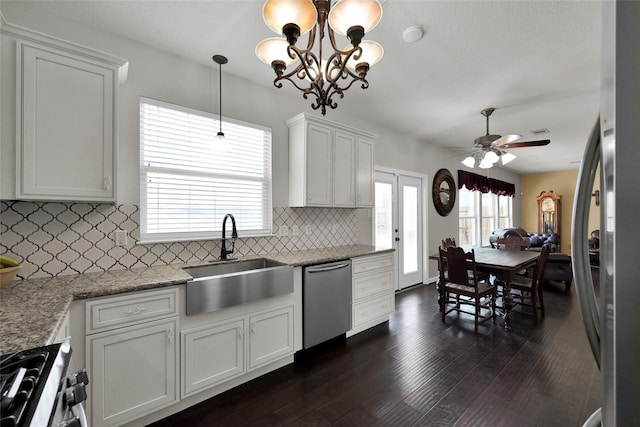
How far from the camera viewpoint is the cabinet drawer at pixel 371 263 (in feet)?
9.60

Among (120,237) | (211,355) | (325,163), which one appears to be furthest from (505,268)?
(120,237)

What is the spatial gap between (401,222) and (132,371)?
4053 millimetres

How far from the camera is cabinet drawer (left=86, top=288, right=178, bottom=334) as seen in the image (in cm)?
156

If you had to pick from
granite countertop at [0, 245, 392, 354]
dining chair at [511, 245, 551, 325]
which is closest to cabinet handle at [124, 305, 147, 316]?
granite countertop at [0, 245, 392, 354]

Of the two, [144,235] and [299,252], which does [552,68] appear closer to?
[299,252]

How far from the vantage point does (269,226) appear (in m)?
3.03

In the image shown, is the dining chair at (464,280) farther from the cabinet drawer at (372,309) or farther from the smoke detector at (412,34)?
the smoke detector at (412,34)

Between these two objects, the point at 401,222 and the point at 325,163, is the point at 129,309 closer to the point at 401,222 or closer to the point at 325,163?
the point at 325,163

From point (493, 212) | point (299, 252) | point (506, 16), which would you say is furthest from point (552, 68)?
point (493, 212)

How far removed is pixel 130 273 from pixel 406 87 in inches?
123

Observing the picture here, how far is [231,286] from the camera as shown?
2.00 metres

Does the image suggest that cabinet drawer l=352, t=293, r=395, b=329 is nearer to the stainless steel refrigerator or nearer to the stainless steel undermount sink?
the stainless steel undermount sink

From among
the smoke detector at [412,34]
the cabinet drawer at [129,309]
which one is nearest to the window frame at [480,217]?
the smoke detector at [412,34]

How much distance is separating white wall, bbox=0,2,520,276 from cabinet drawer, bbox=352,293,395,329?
40.1 inches
